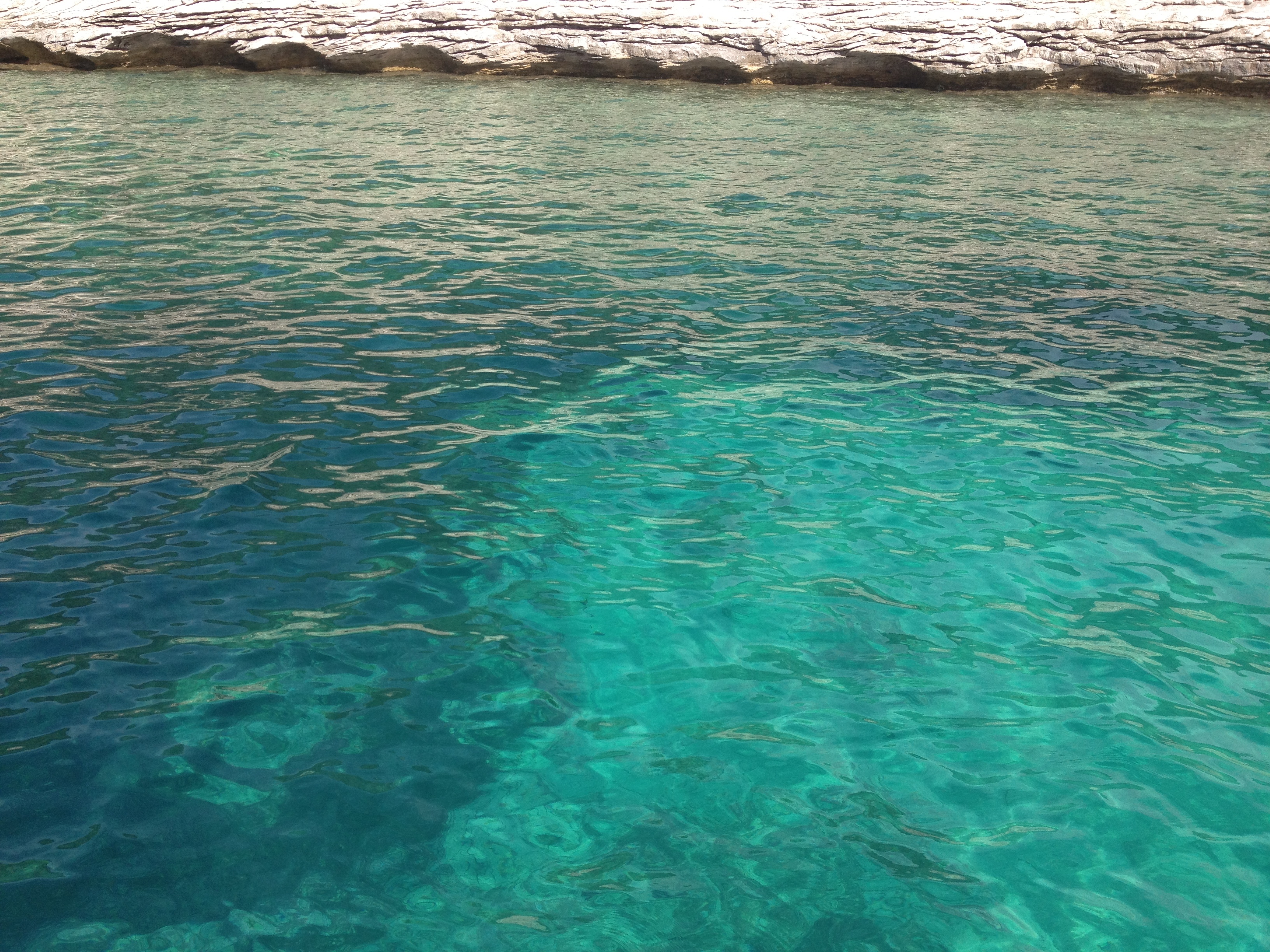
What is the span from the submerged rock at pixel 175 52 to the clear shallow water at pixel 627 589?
13.3 metres

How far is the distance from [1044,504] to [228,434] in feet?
15.2

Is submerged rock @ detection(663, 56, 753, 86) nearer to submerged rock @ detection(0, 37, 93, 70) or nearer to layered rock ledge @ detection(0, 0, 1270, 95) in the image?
layered rock ledge @ detection(0, 0, 1270, 95)

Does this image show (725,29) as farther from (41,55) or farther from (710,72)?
(41,55)

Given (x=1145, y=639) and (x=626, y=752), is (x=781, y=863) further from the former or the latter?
(x=1145, y=639)

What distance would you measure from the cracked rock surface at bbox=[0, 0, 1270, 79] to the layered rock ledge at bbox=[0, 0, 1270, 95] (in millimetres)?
29

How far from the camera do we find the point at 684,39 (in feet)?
72.0

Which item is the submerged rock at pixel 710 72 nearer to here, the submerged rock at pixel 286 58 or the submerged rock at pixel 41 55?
the submerged rock at pixel 286 58

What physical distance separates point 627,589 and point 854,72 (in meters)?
19.3

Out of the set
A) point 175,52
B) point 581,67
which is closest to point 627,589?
point 581,67

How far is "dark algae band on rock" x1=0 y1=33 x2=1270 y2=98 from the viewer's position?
69.7 ft

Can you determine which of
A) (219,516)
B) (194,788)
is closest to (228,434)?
(219,516)

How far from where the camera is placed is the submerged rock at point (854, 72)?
2152cm

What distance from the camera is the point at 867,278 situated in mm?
9859

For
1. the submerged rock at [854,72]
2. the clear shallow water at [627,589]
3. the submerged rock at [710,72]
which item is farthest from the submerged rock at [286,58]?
the clear shallow water at [627,589]
